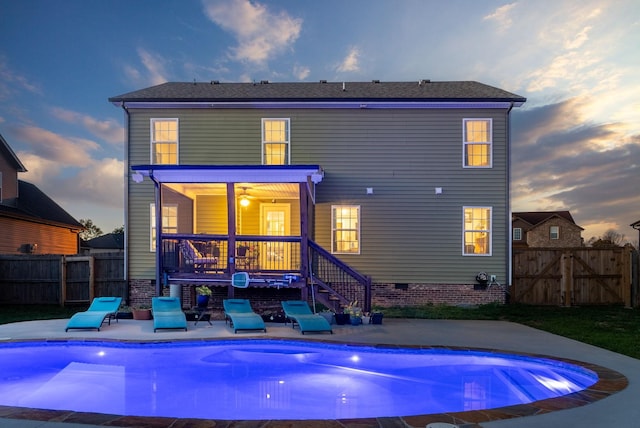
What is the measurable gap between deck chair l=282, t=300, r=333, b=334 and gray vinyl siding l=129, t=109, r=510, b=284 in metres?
3.83

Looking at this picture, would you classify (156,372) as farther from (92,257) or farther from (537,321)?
(537,321)

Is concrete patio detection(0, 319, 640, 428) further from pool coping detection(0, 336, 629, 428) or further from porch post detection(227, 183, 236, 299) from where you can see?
porch post detection(227, 183, 236, 299)

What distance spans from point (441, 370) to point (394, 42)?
14446 millimetres

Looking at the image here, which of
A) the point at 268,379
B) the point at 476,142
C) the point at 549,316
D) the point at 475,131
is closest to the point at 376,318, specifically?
the point at 268,379

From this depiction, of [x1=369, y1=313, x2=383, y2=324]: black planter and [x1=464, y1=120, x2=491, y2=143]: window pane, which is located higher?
[x1=464, y1=120, x2=491, y2=143]: window pane

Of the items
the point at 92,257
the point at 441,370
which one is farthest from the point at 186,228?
the point at 441,370

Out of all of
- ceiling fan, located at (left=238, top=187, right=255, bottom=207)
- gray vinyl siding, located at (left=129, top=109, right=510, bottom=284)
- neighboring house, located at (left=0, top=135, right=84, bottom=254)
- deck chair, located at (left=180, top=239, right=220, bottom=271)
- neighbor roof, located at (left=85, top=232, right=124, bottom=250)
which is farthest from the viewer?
neighbor roof, located at (left=85, top=232, right=124, bottom=250)

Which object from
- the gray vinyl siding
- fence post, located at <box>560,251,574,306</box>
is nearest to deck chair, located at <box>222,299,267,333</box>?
the gray vinyl siding

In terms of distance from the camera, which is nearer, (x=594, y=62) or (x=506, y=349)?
(x=506, y=349)

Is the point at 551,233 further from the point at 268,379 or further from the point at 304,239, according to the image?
the point at 268,379

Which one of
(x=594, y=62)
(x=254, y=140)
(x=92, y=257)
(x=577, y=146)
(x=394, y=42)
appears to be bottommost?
(x=92, y=257)

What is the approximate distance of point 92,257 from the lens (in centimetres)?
1365

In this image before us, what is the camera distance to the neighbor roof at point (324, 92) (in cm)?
1320

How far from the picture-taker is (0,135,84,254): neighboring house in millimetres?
18812
